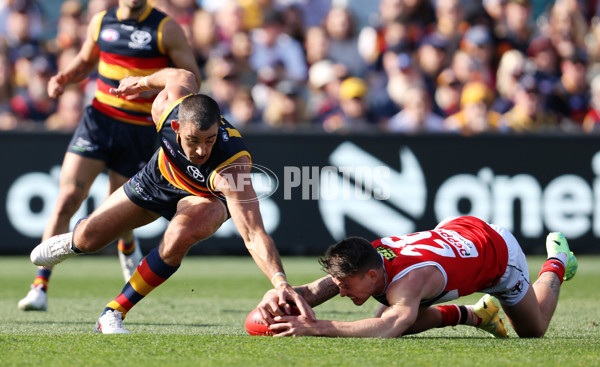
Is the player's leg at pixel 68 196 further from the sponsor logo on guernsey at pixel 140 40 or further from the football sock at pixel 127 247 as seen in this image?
the sponsor logo on guernsey at pixel 140 40

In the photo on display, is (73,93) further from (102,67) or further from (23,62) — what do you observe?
(102,67)

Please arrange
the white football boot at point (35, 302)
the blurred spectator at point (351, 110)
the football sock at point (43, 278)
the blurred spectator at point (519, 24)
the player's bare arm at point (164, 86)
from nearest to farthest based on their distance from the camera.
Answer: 1. the player's bare arm at point (164, 86)
2. the white football boot at point (35, 302)
3. the football sock at point (43, 278)
4. the blurred spectator at point (351, 110)
5. the blurred spectator at point (519, 24)

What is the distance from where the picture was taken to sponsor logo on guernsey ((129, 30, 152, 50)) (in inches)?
313

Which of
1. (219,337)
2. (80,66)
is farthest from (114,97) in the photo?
(219,337)

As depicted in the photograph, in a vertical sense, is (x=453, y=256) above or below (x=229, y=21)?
below

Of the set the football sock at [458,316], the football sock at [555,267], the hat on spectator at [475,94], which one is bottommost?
the football sock at [458,316]

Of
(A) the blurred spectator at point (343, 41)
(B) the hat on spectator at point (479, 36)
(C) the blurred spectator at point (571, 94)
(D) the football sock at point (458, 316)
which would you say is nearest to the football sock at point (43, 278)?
(D) the football sock at point (458, 316)

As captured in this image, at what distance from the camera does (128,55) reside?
7.97 m

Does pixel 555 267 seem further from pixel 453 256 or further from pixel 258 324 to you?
pixel 258 324

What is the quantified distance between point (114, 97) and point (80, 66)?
495 mm

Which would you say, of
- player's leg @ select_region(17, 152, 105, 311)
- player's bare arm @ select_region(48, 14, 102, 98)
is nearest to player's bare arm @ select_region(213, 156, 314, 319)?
player's leg @ select_region(17, 152, 105, 311)

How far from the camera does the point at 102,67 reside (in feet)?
26.6

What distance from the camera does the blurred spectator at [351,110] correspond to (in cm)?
1254

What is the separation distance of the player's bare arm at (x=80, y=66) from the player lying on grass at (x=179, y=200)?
1661mm
